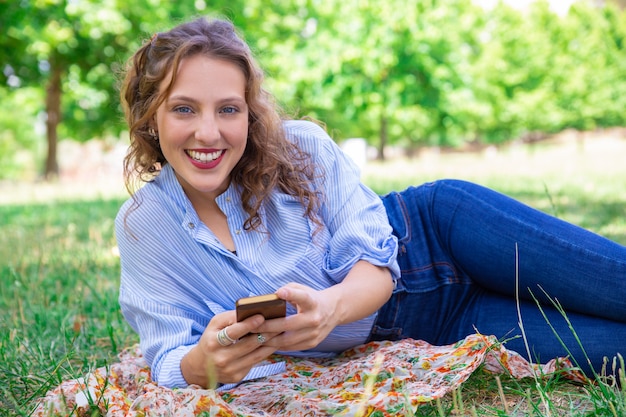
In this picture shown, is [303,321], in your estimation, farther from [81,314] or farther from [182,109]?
[81,314]

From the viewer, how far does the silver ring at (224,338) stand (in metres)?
1.78

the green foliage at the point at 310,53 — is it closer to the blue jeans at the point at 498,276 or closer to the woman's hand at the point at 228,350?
the blue jeans at the point at 498,276

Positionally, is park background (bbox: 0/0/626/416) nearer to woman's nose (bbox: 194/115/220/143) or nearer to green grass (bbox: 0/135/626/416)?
green grass (bbox: 0/135/626/416)

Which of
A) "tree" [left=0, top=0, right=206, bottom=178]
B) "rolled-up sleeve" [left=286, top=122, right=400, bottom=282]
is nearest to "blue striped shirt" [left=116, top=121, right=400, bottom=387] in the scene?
"rolled-up sleeve" [left=286, top=122, right=400, bottom=282]

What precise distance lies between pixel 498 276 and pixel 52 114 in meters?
16.1

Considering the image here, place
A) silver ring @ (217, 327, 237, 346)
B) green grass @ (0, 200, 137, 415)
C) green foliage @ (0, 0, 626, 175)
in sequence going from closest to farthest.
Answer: silver ring @ (217, 327, 237, 346)
green grass @ (0, 200, 137, 415)
green foliage @ (0, 0, 626, 175)

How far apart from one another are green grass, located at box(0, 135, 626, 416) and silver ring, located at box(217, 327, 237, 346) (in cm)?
57

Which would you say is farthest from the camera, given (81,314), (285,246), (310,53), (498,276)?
(310,53)

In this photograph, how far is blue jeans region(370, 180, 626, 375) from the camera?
2162 millimetres

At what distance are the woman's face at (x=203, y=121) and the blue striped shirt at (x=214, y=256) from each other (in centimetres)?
16

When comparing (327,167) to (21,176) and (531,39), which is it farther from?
(21,176)

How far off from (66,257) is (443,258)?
3.03 m

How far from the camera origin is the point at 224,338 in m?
1.79

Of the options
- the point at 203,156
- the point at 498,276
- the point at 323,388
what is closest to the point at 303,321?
the point at 323,388
